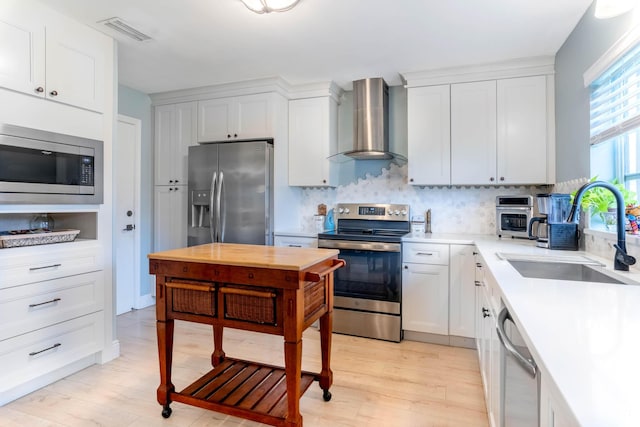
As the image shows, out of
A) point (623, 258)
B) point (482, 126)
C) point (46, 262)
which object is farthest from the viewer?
point (482, 126)

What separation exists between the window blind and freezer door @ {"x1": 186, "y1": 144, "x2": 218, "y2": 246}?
3092 millimetres

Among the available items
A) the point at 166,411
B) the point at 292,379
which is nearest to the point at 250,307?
the point at 292,379

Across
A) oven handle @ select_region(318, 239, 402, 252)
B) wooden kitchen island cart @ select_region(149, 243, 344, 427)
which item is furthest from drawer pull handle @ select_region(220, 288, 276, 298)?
oven handle @ select_region(318, 239, 402, 252)

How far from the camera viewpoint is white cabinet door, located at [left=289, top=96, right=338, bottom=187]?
3.62m

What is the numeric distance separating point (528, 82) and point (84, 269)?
3762mm

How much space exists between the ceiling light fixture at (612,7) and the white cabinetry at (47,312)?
3174 millimetres

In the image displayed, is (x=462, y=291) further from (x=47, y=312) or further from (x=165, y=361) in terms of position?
(x=47, y=312)

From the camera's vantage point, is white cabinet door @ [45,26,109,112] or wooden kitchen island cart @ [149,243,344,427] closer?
wooden kitchen island cart @ [149,243,344,427]

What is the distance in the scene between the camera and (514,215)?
3.03m

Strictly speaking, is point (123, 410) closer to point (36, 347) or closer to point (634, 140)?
point (36, 347)

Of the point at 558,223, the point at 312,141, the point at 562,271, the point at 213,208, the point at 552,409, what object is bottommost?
the point at 552,409

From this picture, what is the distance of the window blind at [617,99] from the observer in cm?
178

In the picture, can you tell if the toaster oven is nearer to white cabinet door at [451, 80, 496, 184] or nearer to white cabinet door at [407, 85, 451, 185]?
white cabinet door at [451, 80, 496, 184]

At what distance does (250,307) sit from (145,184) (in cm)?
295
